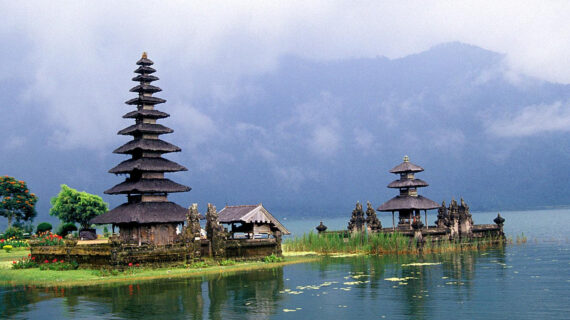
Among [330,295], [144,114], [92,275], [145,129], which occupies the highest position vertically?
[144,114]

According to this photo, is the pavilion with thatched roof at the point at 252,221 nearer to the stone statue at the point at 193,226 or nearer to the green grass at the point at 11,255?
the stone statue at the point at 193,226

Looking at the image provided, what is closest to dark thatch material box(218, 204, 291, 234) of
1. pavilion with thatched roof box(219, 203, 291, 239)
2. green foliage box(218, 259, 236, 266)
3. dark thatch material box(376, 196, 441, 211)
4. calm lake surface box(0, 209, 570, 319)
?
pavilion with thatched roof box(219, 203, 291, 239)

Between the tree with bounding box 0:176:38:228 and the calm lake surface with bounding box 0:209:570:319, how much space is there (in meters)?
48.0

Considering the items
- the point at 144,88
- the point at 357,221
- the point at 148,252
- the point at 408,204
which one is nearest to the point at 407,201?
the point at 408,204

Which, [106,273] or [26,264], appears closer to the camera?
[106,273]

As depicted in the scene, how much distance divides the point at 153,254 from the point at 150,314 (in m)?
15.9

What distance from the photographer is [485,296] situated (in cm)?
2605

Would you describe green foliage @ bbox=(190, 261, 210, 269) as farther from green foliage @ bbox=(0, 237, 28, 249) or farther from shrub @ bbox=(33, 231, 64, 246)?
green foliage @ bbox=(0, 237, 28, 249)

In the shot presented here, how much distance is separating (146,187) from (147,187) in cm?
8

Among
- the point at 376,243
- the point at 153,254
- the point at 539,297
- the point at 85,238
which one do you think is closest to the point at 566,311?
the point at 539,297

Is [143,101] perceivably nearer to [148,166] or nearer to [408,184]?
[148,166]

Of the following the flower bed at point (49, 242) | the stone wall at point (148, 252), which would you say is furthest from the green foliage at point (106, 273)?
the flower bed at point (49, 242)

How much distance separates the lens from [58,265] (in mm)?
39750

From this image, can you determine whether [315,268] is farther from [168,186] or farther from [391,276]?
[168,186]
